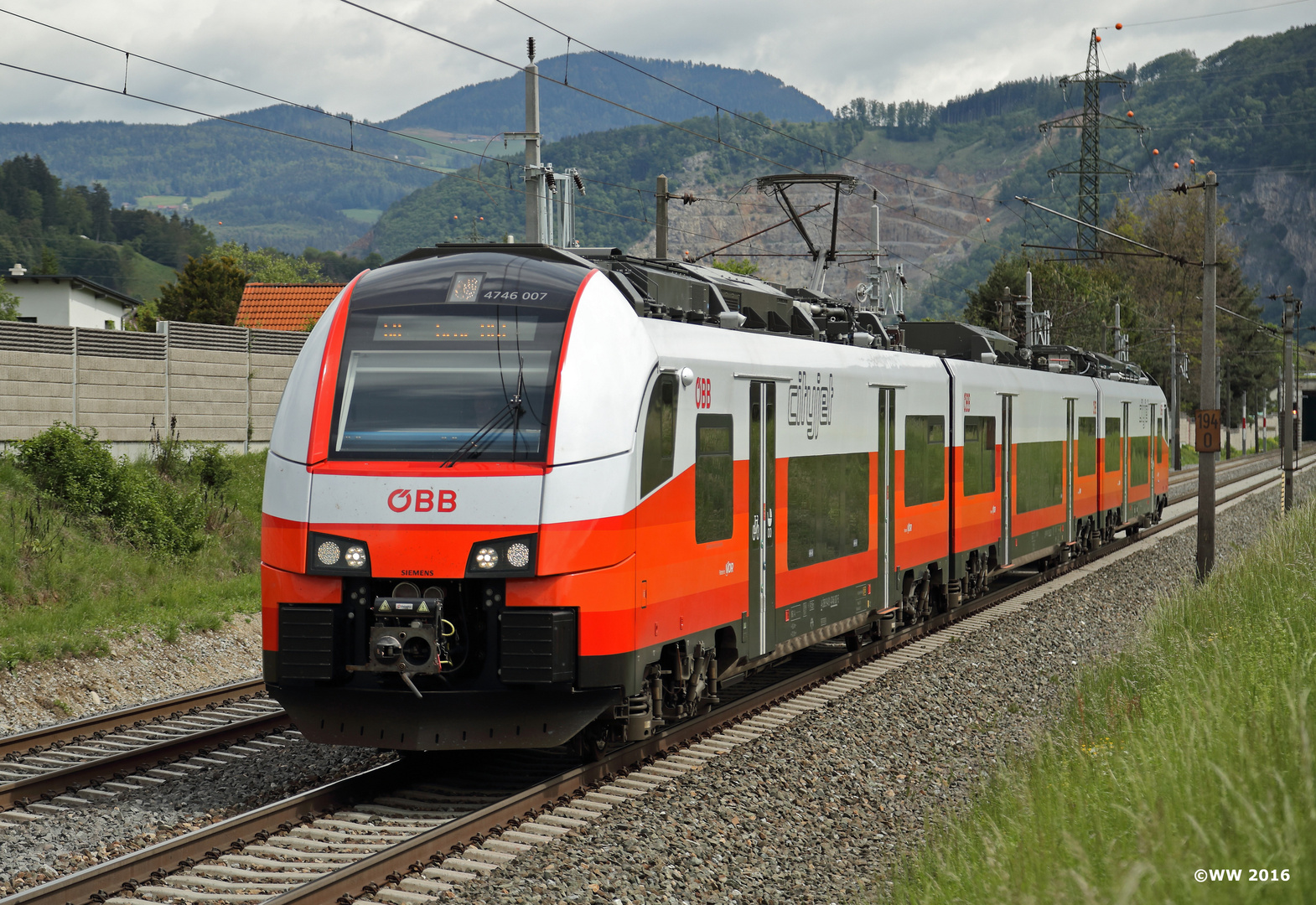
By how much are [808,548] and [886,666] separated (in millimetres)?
2793

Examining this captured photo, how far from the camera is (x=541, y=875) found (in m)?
6.69

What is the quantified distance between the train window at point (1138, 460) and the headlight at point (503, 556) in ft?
70.6

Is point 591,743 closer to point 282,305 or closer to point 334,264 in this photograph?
point 282,305

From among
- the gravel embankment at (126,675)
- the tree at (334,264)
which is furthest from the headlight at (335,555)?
the tree at (334,264)

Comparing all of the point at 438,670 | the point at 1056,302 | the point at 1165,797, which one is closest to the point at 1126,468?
the point at 438,670

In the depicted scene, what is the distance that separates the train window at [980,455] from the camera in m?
16.4

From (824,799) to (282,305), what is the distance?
Result: 50.3 meters

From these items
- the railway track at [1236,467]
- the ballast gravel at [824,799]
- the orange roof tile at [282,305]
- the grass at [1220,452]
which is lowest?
the ballast gravel at [824,799]

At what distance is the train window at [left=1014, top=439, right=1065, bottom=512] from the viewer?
1889cm

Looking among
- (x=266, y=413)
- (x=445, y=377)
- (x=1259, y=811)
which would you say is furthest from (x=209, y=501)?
(x=1259, y=811)

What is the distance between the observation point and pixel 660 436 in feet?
28.2

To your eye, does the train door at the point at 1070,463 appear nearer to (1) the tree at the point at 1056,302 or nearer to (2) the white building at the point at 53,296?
(1) the tree at the point at 1056,302

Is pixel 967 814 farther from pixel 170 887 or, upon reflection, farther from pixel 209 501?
pixel 209 501

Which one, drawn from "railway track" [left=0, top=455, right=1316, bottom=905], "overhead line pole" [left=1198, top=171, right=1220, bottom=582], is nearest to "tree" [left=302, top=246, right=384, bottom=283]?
"overhead line pole" [left=1198, top=171, right=1220, bottom=582]
